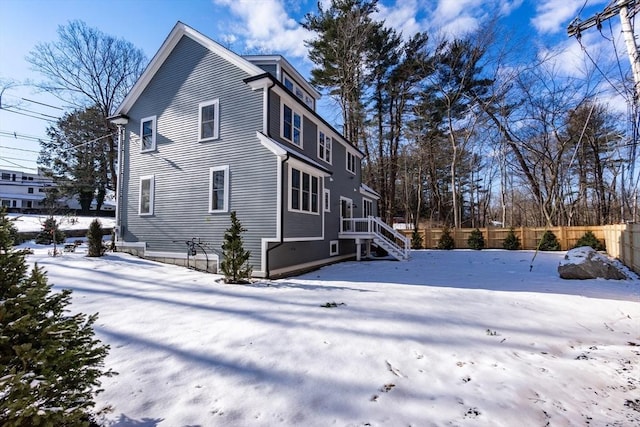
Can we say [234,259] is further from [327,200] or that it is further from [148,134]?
[148,134]

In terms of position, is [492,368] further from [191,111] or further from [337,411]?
[191,111]

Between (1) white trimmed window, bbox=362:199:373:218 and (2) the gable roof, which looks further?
(1) white trimmed window, bbox=362:199:373:218

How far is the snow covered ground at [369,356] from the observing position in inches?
102

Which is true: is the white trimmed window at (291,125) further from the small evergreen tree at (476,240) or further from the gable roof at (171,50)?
the small evergreen tree at (476,240)

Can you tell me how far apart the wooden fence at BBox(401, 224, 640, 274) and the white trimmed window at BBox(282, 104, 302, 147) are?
10.8 m

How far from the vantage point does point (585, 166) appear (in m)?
22.3

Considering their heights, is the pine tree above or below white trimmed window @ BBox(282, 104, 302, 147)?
below

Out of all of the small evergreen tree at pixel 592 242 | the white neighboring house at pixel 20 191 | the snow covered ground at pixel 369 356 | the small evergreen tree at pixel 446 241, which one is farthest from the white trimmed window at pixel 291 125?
the white neighboring house at pixel 20 191

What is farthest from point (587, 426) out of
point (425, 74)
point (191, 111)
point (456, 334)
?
Result: point (425, 74)

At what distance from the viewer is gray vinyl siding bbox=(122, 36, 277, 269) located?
375 inches

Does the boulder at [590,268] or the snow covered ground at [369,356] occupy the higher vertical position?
the boulder at [590,268]

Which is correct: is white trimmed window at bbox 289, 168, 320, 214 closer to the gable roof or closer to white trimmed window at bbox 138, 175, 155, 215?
the gable roof

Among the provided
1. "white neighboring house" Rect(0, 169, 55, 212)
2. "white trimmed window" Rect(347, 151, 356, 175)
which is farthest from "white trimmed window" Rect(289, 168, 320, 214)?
"white neighboring house" Rect(0, 169, 55, 212)

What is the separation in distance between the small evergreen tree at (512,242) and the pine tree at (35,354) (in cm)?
2125
